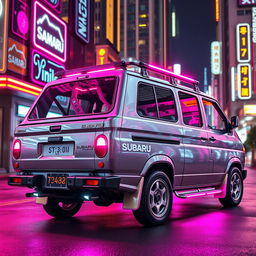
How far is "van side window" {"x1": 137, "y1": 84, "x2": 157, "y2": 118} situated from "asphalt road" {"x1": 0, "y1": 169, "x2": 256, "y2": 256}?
161cm

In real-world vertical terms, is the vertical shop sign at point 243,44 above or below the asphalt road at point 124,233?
above

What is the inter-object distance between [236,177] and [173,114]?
2.56 meters

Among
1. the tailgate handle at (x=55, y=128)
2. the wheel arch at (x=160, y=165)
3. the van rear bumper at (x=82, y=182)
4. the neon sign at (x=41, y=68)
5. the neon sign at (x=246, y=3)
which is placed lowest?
the van rear bumper at (x=82, y=182)

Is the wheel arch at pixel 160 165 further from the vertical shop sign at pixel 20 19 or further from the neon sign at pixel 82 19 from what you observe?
the neon sign at pixel 82 19

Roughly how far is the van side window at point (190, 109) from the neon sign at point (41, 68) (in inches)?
626

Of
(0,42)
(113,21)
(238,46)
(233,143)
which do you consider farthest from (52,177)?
(238,46)

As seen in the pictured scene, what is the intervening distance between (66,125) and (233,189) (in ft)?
13.2

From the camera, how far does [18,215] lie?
7.09 m

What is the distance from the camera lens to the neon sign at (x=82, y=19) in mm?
29375

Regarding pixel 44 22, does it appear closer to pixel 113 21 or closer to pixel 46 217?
pixel 46 217

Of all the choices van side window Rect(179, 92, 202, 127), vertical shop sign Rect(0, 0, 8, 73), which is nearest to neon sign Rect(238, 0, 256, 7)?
vertical shop sign Rect(0, 0, 8, 73)

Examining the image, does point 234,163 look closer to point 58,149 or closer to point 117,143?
point 117,143

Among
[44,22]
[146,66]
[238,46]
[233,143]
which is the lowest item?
[233,143]

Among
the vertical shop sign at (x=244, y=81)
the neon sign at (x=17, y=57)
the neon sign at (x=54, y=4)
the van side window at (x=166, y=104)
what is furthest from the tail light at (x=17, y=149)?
the vertical shop sign at (x=244, y=81)
